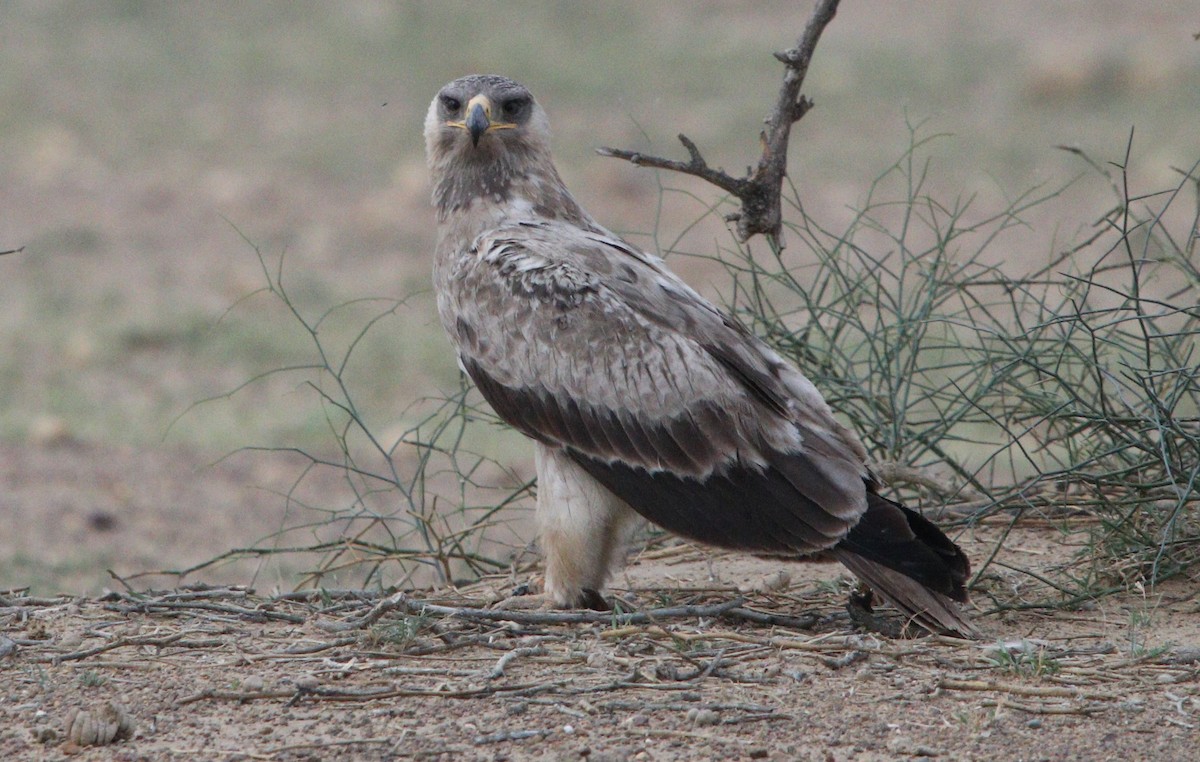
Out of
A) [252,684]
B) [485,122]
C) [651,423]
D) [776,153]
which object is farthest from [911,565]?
[485,122]

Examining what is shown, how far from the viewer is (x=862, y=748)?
3.53 meters

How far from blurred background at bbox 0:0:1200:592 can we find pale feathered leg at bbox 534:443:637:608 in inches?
147

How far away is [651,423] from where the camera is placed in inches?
181

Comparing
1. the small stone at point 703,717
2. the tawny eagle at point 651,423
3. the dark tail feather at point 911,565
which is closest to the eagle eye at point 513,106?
the tawny eagle at point 651,423

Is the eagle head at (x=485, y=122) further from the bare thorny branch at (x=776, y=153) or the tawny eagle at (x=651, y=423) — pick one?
the bare thorny branch at (x=776, y=153)

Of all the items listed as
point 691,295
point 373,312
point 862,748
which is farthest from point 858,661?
point 373,312

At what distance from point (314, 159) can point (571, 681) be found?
13.1 metres

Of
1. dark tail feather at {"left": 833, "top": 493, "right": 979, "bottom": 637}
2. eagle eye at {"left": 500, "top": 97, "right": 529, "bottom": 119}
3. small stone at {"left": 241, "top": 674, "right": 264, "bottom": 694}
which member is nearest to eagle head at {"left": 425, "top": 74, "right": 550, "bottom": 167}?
eagle eye at {"left": 500, "top": 97, "right": 529, "bottom": 119}

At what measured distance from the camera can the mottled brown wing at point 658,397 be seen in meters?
4.52

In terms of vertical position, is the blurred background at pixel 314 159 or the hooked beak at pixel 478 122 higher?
the blurred background at pixel 314 159

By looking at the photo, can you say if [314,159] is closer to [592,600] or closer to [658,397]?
[592,600]

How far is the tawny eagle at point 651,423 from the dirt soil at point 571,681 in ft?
0.78

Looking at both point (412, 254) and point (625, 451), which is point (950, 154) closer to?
point (412, 254)

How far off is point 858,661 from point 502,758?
1079mm
